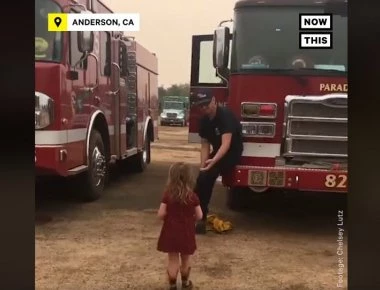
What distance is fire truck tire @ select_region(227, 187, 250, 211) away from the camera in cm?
580

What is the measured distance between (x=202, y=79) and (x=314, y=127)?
1096 millimetres

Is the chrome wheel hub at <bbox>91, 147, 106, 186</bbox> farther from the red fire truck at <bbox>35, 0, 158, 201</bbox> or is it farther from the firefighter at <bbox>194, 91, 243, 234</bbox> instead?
the firefighter at <bbox>194, 91, 243, 234</bbox>

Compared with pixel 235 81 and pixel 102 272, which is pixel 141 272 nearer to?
pixel 102 272

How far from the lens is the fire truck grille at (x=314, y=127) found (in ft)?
16.1

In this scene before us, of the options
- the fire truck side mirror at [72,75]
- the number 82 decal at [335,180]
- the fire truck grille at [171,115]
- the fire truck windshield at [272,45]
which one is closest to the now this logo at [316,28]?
the fire truck windshield at [272,45]

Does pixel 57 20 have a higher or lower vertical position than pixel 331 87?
higher

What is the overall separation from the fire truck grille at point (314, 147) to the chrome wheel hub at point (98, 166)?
2.10 metres

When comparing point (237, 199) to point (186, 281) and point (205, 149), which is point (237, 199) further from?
point (186, 281)

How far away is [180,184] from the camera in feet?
12.0

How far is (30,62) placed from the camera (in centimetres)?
343

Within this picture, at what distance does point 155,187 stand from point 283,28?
2.56 meters

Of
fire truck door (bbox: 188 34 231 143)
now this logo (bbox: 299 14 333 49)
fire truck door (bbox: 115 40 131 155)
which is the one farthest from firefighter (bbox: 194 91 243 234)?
fire truck door (bbox: 115 40 131 155)

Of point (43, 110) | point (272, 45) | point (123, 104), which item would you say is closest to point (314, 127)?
point (272, 45)

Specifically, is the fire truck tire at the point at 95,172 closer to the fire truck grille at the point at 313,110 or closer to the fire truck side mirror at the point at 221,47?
the fire truck side mirror at the point at 221,47
